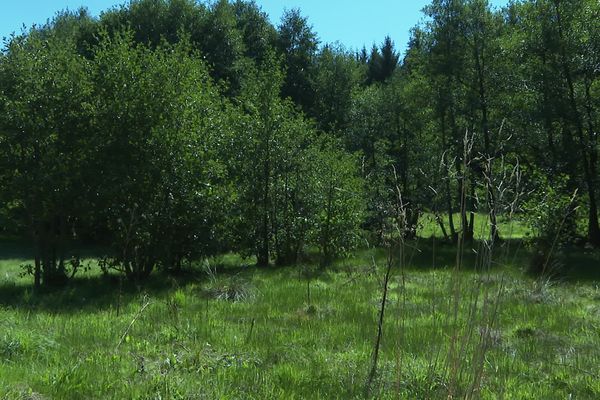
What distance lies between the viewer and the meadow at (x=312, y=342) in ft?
15.7

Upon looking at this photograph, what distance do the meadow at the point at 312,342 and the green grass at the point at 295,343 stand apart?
0.8 inches

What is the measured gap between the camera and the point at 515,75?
2138 centimetres

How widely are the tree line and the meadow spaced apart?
48.9 inches

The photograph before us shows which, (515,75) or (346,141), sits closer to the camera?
(515,75)

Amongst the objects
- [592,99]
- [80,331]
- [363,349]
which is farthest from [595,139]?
[80,331]

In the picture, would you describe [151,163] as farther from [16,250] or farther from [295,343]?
[16,250]

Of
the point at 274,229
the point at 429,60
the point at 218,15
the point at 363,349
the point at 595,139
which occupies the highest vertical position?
the point at 218,15

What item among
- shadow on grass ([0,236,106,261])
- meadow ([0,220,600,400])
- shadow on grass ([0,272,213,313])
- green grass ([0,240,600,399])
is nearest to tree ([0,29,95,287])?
shadow on grass ([0,272,213,313])

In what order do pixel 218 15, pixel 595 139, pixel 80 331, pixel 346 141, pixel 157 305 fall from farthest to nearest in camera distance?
1. pixel 218 15
2. pixel 346 141
3. pixel 595 139
4. pixel 157 305
5. pixel 80 331

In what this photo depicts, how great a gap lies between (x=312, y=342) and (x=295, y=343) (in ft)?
0.75

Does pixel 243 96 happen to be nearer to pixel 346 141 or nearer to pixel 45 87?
pixel 45 87

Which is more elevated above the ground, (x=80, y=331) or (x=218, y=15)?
(x=218, y=15)

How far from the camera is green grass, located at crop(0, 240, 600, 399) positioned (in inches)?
195

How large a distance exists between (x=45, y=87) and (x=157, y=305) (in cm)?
639
